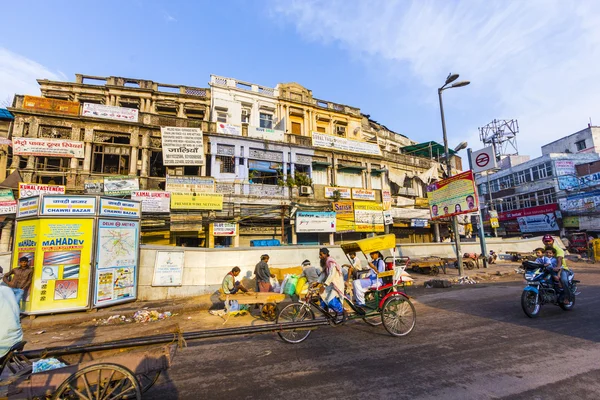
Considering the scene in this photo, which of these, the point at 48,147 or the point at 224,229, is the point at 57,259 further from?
the point at 48,147

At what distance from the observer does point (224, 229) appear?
57.0ft

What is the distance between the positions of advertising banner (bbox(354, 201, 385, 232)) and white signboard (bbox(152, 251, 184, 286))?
13.1 meters

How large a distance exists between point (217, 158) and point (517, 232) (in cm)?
4094

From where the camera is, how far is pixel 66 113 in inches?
680

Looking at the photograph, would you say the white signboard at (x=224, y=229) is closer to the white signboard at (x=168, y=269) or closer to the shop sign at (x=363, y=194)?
the white signboard at (x=168, y=269)

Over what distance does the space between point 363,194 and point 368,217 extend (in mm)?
1950

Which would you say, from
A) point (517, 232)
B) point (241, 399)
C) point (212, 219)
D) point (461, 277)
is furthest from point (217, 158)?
point (517, 232)

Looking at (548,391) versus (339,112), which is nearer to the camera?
(548,391)

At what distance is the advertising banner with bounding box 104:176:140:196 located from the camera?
16.4 meters

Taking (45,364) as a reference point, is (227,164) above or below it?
above

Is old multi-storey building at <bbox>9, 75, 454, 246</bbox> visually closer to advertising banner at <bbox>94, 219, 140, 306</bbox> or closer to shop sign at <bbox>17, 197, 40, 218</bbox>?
advertising banner at <bbox>94, 219, 140, 306</bbox>

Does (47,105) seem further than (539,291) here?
Yes

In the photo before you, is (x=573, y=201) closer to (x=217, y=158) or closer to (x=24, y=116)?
(x=217, y=158)

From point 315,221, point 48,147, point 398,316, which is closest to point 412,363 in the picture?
point 398,316
